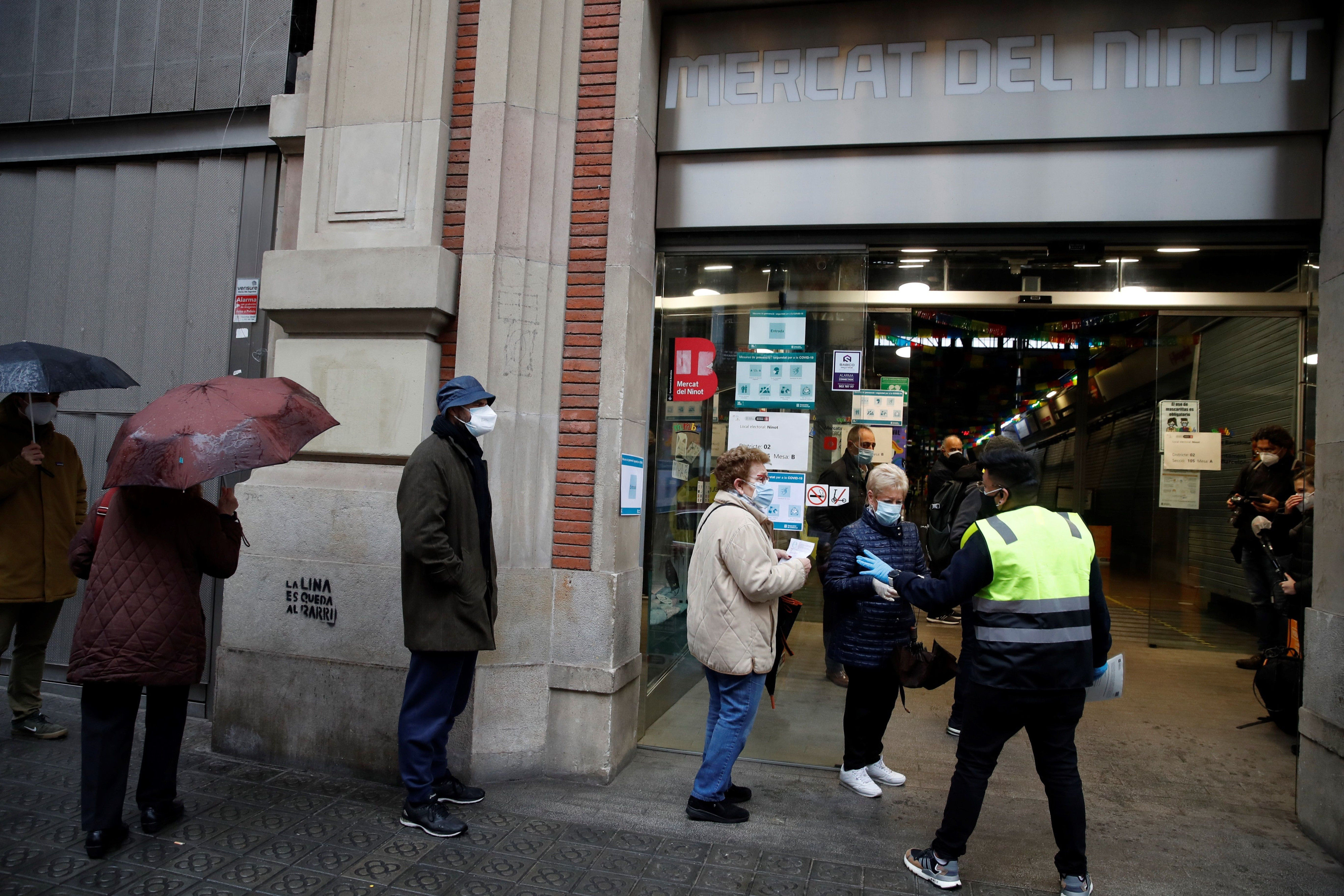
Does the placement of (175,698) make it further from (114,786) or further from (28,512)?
(28,512)

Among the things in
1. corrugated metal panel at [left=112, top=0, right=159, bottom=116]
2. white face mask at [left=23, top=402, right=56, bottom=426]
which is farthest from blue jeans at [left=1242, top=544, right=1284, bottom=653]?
corrugated metal panel at [left=112, top=0, right=159, bottom=116]

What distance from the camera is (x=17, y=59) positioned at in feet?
20.4

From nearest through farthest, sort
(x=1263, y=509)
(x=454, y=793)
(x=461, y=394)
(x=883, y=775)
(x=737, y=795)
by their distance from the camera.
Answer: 1. (x=461, y=394)
2. (x=454, y=793)
3. (x=737, y=795)
4. (x=883, y=775)
5. (x=1263, y=509)

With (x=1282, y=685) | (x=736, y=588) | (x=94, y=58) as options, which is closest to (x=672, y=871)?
(x=736, y=588)

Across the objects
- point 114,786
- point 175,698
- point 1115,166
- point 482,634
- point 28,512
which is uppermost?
point 1115,166

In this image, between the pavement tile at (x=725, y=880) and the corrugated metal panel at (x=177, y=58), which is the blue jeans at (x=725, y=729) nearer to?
the pavement tile at (x=725, y=880)

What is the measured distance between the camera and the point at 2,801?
12.8 feet

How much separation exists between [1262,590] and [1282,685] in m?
1.68

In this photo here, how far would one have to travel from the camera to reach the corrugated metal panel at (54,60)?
6.05m

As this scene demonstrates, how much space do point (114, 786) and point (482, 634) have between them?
5.55 feet

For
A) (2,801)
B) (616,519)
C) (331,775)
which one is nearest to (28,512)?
(2,801)

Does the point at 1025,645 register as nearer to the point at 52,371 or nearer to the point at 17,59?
the point at 52,371

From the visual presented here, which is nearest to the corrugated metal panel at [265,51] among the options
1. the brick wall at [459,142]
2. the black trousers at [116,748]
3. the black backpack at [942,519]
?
the brick wall at [459,142]

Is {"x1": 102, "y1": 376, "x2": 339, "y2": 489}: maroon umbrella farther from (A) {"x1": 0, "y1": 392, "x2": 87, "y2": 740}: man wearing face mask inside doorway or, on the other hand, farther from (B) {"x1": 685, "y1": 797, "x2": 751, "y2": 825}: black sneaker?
(B) {"x1": 685, "y1": 797, "x2": 751, "y2": 825}: black sneaker
